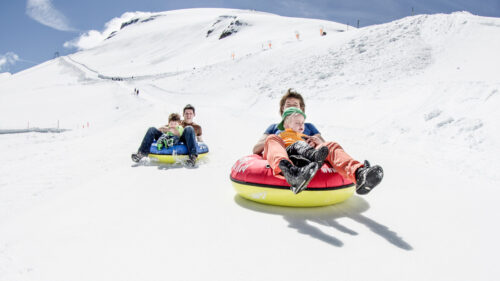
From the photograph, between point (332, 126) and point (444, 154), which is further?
point (332, 126)

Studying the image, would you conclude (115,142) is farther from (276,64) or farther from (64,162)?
(276,64)

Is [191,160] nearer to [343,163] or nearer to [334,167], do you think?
[334,167]

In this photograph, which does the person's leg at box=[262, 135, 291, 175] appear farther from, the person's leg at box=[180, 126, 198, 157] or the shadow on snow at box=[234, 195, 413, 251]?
the person's leg at box=[180, 126, 198, 157]

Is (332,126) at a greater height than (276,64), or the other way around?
(276,64)

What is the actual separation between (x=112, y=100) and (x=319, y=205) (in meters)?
28.6

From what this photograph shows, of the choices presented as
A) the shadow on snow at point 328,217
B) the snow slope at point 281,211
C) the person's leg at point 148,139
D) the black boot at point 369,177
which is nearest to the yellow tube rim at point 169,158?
the person's leg at point 148,139

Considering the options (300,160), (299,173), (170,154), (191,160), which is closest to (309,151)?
(300,160)

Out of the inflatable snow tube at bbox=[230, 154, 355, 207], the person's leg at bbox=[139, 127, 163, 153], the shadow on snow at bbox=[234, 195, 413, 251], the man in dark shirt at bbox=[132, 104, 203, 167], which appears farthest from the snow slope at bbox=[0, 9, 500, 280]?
the person's leg at bbox=[139, 127, 163, 153]

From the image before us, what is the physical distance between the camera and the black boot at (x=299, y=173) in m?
2.62

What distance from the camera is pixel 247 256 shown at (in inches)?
90.3

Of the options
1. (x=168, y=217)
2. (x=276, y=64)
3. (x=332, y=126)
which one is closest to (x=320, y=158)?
(x=168, y=217)

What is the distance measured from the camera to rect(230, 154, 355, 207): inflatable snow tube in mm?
3121

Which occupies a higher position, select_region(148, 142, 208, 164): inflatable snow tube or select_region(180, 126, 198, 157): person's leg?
select_region(180, 126, 198, 157): person's leg

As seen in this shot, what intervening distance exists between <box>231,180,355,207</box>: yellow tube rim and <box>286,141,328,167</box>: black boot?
377 millimetres
